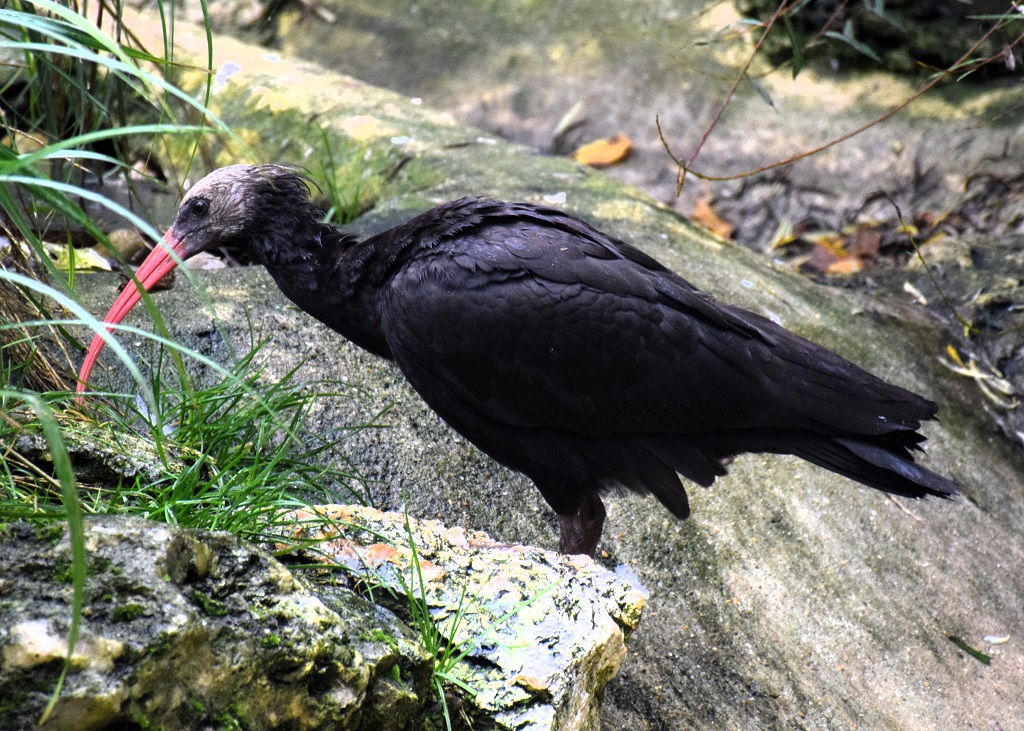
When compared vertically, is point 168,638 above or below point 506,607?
above

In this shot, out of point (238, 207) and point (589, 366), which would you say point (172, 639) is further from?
point (238, 207)

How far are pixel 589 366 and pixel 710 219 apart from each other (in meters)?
3.58

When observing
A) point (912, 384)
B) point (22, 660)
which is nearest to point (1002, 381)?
point (912, 384)

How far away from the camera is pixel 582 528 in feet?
10.5

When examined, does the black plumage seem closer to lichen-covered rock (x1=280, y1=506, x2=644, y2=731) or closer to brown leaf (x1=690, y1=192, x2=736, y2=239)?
lichen-covered rock (x1=280, y1=506, x2=644, y2=731)

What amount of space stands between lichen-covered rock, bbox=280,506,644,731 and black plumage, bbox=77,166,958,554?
0.61 m

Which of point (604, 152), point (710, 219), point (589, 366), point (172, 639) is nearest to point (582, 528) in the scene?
point (589, 366)

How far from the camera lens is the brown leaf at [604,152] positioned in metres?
6.59

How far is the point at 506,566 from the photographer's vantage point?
2357mm

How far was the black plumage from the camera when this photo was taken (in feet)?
9.68

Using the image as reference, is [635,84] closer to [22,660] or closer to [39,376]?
[39,376]

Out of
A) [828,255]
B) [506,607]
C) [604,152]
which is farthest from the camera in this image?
[604,152]

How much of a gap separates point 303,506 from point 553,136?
4824 millimetres

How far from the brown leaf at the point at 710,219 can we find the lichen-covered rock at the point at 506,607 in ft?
13.6
